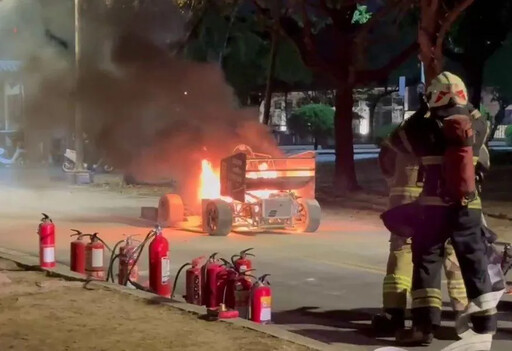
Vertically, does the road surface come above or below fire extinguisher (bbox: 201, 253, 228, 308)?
below

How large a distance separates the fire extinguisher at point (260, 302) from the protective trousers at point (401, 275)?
0.92m

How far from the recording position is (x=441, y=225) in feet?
20.2

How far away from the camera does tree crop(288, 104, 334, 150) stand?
1957 inches

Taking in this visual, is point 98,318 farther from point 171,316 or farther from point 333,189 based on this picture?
point 333,189

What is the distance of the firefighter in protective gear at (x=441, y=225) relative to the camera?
238 inches

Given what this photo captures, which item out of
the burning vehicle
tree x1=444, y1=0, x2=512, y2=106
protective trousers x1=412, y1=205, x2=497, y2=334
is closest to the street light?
the burning vehicle

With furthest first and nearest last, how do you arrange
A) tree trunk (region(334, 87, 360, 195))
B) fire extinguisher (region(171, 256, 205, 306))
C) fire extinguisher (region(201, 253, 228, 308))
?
tree trunk (region(334, 87, 360, 195)) → fire extinguisher (region(171, 256, 205, 306)) → fire extinguisher (region(201, 253, 228, 308))

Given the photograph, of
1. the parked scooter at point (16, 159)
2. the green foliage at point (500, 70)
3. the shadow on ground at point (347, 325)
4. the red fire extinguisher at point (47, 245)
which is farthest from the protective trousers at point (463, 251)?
the parked scooter at point (16, 159)

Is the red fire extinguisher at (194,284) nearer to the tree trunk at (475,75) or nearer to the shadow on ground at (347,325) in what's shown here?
the shadow on ground at (347,325)

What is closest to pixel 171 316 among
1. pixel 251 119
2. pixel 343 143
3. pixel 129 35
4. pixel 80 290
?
pixel 80 290

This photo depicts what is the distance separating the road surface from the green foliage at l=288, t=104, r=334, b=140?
2874 cm

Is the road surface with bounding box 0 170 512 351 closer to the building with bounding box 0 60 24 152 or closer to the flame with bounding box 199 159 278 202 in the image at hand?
the flame with bounding box 199 159 278 202

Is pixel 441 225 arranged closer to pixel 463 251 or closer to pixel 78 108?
pixel 463 251

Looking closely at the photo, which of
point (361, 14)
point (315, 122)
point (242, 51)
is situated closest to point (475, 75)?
point (361, 14)
